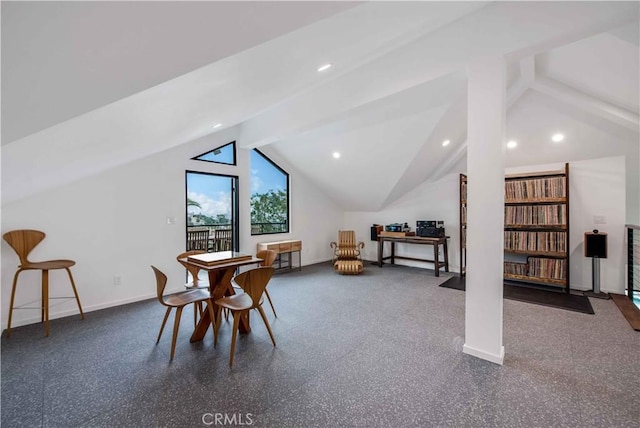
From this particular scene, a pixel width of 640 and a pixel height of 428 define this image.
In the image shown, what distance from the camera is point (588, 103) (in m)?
3.53

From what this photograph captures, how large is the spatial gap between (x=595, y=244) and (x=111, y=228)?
23.9 ft

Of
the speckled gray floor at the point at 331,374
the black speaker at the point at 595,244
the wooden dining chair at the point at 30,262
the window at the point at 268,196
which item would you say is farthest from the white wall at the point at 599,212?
the wooden dining chair at the point at 30,262

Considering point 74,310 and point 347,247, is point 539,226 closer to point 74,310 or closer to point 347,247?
point 347,247

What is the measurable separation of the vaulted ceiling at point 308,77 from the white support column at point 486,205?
317 mm

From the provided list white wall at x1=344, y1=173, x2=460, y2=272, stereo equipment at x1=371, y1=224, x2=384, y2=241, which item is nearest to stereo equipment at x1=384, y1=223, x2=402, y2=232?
stereo equipment at x1=371, y1=224, x2=384, y2=241

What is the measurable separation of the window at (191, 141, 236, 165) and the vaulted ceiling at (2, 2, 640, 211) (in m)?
0.34

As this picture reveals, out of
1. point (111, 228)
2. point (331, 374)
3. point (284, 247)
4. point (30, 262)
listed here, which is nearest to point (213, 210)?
point (284, 247)

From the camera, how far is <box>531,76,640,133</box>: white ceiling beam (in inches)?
135

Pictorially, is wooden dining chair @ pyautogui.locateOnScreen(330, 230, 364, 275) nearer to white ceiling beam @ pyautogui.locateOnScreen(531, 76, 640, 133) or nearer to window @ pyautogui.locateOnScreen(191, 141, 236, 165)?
window @ pyautogui.locateOnScreen(191, 141, 236, 165)

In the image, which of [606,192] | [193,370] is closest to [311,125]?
[193,370]

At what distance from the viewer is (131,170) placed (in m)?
4.00

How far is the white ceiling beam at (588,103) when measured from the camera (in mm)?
3441

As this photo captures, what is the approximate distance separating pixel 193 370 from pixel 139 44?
2.46 meters

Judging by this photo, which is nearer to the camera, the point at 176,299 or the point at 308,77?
the point at 308,77
